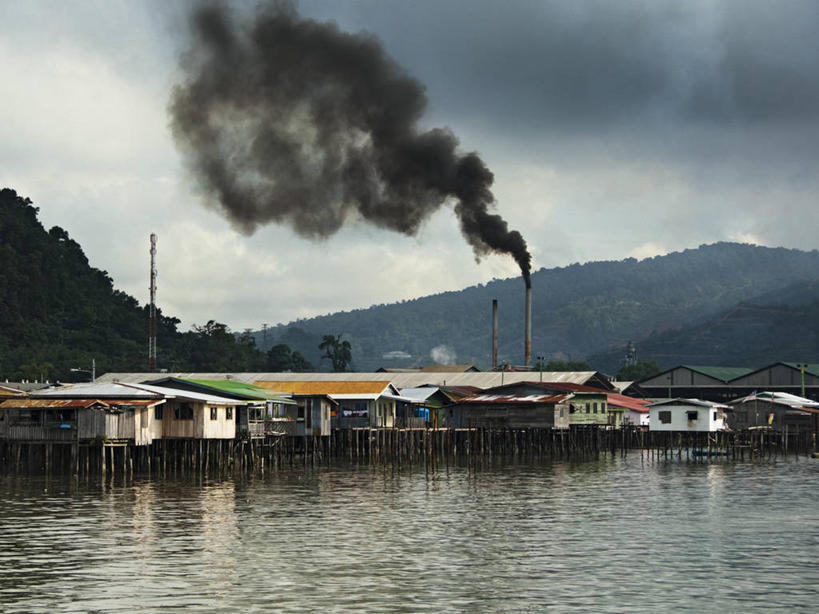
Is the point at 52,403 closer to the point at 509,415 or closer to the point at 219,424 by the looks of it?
the point at 219,424

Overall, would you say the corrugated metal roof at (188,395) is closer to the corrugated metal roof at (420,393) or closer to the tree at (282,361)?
the corrugated metal roof at (420,393)

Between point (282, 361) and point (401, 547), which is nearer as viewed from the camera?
point (401, 547)

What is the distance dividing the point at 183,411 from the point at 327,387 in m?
21.7

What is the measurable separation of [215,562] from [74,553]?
17.1 feet

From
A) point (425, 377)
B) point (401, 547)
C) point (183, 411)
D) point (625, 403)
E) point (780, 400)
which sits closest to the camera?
point (401, 547)

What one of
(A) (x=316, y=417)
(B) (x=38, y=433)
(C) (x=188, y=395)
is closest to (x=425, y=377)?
(A) (x=316, y=417)

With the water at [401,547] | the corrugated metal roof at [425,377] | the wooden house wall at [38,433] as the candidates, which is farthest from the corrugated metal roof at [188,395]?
the corrugated metal roof at [425,377]

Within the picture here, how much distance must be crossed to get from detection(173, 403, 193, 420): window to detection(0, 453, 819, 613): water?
5599 mm

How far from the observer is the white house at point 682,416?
4117 inches

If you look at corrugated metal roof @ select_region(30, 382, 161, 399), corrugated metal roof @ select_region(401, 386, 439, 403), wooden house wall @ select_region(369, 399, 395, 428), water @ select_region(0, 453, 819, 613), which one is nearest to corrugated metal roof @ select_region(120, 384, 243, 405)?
corrugated metal roof @ select_region(30, 382, 161, 399)

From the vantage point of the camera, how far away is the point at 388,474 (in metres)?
77.9

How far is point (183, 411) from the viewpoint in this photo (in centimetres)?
7262

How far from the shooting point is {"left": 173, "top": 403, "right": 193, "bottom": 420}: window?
72.6 meters

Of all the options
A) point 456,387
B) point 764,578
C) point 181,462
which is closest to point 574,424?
point 456,387
